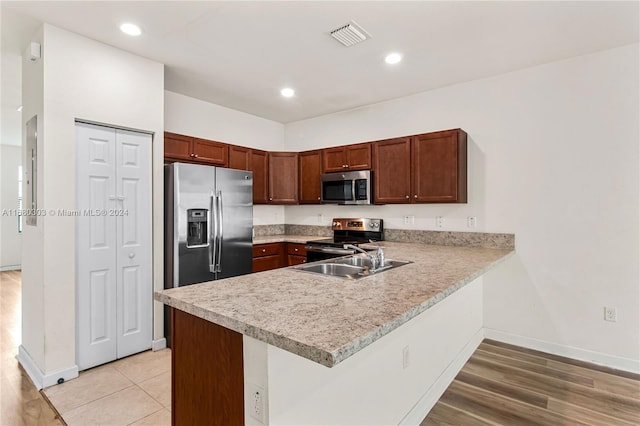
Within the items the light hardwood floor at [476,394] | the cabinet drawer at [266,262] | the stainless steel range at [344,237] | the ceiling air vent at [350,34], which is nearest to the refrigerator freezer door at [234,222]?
the cabinet drawer at [266,262]

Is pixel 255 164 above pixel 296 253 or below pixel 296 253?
above

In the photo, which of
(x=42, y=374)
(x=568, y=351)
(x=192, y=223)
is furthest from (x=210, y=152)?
(x=568, y=351)

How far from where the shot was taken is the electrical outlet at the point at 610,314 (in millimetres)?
2844

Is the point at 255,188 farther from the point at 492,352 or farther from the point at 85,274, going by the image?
the point at 492,352

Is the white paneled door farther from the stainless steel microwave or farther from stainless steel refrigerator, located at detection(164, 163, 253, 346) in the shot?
the stainless steel microwave

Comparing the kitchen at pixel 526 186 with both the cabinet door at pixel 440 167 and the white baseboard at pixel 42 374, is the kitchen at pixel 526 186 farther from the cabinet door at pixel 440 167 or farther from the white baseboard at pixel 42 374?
the cabinet door at pixel 440 167

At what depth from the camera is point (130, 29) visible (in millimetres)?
2568

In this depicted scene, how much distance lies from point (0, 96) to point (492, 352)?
20.9ft

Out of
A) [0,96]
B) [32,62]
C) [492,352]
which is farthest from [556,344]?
[0,96]

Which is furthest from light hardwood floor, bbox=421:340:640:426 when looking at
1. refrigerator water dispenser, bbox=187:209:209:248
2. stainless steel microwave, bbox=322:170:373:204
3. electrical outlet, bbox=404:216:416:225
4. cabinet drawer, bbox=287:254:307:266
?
refrigerator water dispenser, bbox=187:209:209:248

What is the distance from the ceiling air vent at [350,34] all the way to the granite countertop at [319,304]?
5.99 ft

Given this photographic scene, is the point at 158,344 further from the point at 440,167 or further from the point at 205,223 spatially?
the point at 440,167

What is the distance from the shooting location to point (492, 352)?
312 cm

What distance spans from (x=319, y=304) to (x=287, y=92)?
3.17 meters
